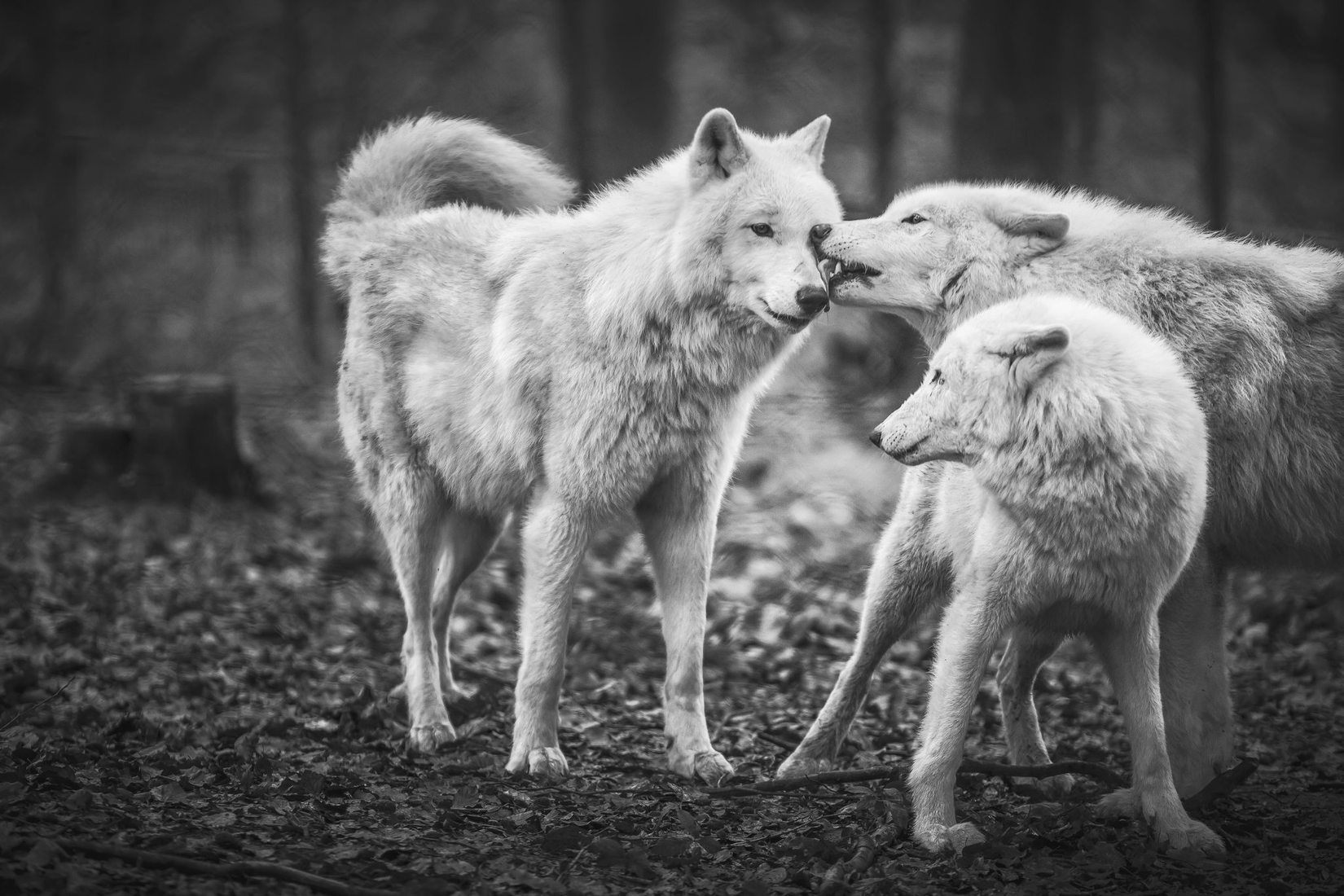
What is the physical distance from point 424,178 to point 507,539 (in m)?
3.67

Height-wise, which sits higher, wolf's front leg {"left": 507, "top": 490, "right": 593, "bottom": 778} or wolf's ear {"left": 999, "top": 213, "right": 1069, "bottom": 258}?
wolf's ear {"left": 999, "top": 213, "right": 1069, "bottom": 258}

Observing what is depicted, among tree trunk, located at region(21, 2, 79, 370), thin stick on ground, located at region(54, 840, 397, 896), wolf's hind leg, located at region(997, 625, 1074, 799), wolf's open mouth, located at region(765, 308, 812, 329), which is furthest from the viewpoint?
tree trunk, located at region(21, 2, 79, 370)

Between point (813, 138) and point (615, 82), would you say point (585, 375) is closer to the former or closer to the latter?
point (813, 138)

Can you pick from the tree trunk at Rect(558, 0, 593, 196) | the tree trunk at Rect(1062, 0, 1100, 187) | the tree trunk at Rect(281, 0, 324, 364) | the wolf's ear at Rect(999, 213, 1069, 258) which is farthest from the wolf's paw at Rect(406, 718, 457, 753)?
the tree trunk at Rect(281, 0, 324, 364)

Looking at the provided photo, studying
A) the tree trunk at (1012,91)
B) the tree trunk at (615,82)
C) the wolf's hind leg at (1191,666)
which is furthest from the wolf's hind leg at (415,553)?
the tree trunk at (1012,91)

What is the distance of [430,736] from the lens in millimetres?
5137

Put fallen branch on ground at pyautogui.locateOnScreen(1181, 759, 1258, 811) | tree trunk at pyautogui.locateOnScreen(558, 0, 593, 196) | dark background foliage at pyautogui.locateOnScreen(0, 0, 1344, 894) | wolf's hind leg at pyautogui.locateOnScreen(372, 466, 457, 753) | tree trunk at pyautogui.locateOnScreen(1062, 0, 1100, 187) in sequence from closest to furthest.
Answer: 1. dark background foliage at pyautogui.locateOnScreen(0, 0, 1344, 894)
2. fallen branch on ground at pyautogui.locateOnScreen(1181, 759, 1258, 811)
3. wolf's hind leg at pyautogui.locateOnScreen(372, 466, 457, 753)
4. tree trunk at pyautogui.locateOnScreen(1062, 0, 1100, 187)
5. tree trunk at pyautogui.locateOnScreen(558, 0, 593, 196)

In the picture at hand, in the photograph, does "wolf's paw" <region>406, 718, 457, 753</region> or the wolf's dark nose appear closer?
the wolf's dark nose

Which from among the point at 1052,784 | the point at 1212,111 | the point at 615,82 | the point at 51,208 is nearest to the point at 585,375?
the point at 1052,784

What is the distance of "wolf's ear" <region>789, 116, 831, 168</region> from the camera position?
502cm

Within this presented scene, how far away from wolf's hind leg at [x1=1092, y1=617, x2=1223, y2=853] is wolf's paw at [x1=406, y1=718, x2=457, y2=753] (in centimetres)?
287

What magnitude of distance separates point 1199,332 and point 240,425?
27.7 feet

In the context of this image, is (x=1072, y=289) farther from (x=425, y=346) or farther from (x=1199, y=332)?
(x=425, y=346)

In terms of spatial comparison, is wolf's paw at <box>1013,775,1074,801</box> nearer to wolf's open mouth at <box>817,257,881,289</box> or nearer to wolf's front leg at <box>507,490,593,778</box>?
wolf's front leg at <box>507,490,593,778</box>
